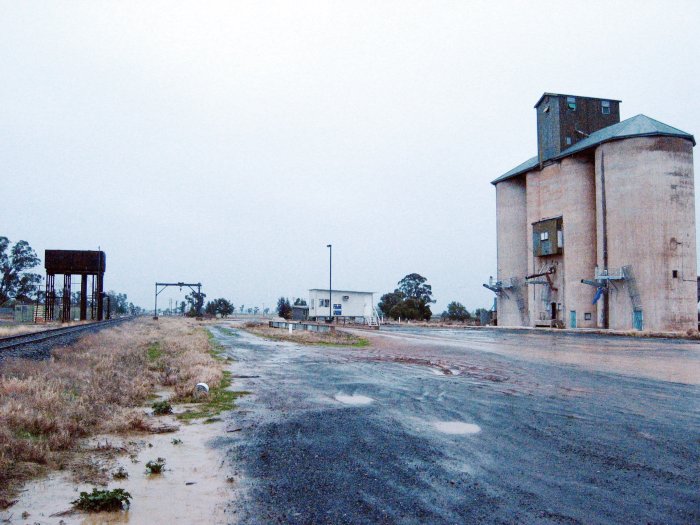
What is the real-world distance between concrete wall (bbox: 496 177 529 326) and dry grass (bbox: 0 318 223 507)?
51.4 metres

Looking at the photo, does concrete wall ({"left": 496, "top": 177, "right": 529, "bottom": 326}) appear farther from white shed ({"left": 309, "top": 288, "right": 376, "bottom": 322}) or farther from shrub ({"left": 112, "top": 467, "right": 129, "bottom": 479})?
shrub ({"left": 112, "top": 467, "right": 129, "bottom": 479})

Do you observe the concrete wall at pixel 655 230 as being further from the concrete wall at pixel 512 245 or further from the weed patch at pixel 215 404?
the weed patch at pixel 215 404

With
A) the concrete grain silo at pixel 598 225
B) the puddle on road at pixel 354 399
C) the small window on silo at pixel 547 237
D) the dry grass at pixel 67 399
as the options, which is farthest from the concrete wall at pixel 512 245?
the puddle on road at pixel 354 399


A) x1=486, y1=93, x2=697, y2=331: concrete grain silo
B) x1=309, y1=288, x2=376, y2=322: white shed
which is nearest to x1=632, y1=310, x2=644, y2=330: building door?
x1=486, y1=93, x2=697, y2=331: concrete grain silo

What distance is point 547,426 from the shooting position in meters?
7.50

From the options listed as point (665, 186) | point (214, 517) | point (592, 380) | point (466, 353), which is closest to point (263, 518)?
point (214, 517)

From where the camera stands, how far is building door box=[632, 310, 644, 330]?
43.2 meters

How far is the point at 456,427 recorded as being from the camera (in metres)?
7.52

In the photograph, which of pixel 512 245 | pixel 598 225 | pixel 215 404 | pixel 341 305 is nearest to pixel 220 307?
pixel 341 305

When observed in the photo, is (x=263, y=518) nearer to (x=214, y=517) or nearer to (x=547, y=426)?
(x=214, y=517)

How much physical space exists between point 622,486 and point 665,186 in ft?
153

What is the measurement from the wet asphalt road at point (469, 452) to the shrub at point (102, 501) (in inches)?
40.0

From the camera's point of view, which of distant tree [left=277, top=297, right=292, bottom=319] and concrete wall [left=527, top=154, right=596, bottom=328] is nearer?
concrete wall [left=527, top=154, right=596, bottom=328]

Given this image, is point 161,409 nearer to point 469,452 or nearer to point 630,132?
point 469,452
